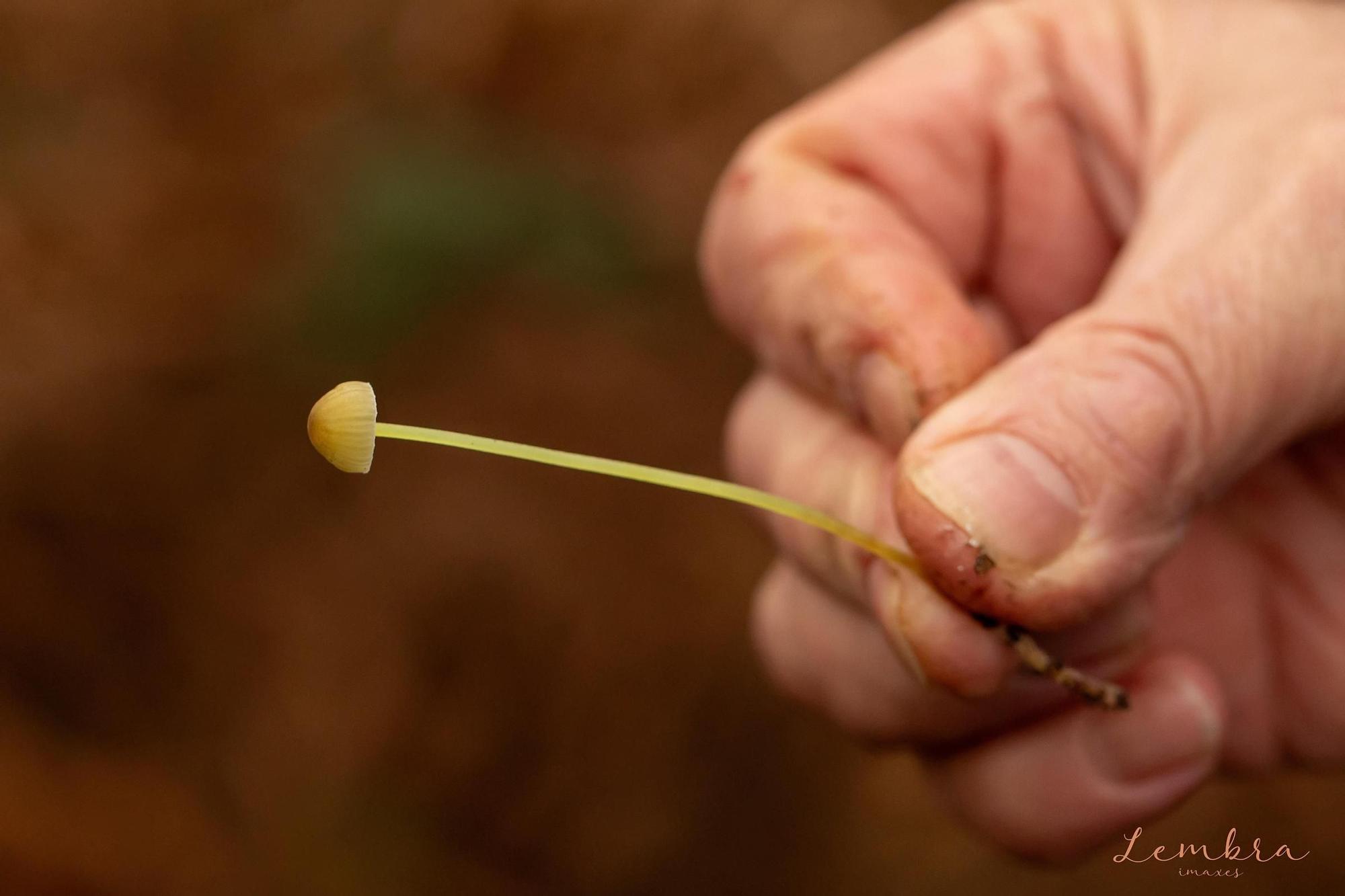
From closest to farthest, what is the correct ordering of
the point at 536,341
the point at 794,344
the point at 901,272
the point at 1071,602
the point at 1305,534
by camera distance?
the point at 1071,602 → the point at 901,272 → the point at 794,344 → the point at 1305,534 → the point at 536,341

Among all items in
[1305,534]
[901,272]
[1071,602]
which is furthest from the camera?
[1305,534]

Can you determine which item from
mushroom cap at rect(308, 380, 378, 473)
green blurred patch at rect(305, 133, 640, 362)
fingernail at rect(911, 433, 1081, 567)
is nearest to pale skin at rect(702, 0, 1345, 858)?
fingernail at rect(911, 433, 1081, 567)

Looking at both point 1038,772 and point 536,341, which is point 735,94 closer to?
point 536,341

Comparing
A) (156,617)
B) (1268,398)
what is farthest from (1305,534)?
(156,617)

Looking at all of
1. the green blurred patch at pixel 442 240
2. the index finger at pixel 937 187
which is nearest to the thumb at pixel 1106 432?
the index finger at pixel 937 187

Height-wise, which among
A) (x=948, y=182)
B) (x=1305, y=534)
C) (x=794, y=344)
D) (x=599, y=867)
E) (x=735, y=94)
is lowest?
(x=599, y=867)

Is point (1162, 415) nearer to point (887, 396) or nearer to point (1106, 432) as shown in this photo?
point (1106, 432)

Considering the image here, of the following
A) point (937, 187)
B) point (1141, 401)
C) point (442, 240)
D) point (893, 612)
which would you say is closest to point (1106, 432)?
point (1141, 401)

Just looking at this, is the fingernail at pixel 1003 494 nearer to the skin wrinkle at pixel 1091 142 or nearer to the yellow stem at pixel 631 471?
the yellow stem at pixel 631 471
